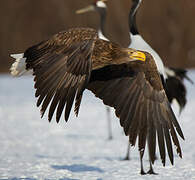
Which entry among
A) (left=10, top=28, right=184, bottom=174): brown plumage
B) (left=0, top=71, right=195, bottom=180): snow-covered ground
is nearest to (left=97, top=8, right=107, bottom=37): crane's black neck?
(left=0, top=71, right=195, bottom=180): snow-covered ground

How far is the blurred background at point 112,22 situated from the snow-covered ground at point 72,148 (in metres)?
9.64

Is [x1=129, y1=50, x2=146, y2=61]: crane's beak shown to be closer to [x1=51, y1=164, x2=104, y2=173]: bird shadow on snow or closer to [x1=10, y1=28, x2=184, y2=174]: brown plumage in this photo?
[x1=10, y1=28, x2=184, y2=174]: brown plumage

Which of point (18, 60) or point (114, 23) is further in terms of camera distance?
point (114, 23)

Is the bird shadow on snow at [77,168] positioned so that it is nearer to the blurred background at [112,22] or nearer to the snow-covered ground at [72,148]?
the snow-covered ground at [72,148]

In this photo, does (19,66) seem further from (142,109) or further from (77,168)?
(77,168)

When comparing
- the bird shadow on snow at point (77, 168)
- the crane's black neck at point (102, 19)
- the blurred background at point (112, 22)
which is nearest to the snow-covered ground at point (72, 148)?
the bird shadow on snow at point (77, 168)

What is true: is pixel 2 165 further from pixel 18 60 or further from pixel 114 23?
pixel 114 23

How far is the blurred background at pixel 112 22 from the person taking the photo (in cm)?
2386

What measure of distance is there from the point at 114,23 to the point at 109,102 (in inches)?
737

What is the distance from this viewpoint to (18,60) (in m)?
5.66

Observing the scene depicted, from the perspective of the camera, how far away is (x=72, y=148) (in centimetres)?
867

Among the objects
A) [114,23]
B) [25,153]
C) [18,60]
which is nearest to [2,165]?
[25,153]

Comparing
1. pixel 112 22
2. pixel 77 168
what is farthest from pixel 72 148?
pixel 112 22

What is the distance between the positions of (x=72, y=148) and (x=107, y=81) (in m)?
3.13
